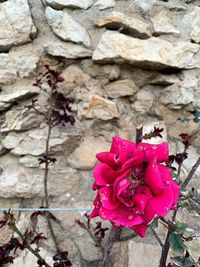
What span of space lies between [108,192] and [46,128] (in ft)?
2.65

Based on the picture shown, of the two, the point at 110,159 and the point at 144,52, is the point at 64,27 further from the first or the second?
the point at 110,159

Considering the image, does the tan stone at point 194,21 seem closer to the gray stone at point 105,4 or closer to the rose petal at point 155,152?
the gray stone at point 105,4

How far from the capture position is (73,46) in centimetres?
151

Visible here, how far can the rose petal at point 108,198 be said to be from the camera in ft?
2.47

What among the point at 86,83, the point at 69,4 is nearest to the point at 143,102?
the point at 86,83

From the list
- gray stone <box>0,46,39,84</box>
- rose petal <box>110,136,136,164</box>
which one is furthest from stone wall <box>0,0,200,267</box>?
rose petal <box>110,136,136,164</box>

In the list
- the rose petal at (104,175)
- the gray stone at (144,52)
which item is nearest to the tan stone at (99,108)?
the gray stone at (144,52)

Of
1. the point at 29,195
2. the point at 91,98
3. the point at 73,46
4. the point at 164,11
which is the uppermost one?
the point at 164,11

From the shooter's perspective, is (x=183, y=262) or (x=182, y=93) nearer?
(x=183, y=262)

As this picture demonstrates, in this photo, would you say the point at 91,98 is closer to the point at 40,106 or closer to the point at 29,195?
the point at 40,106

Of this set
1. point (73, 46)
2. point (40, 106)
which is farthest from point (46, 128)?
point (73, 46)

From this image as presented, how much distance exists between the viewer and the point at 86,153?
154cm

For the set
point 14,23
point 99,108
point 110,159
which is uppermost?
Answer: point 110,159

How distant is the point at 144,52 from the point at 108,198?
86 centimetres
